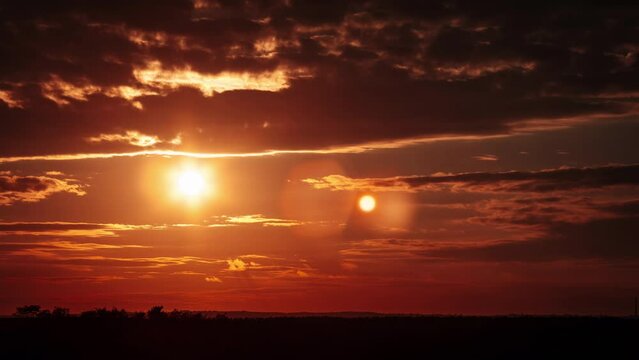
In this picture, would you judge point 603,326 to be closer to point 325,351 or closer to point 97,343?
point 325,351

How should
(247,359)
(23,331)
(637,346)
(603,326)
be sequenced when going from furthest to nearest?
(603,326), (23,331), (637,346), (247,359)

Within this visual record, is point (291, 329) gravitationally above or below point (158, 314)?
below

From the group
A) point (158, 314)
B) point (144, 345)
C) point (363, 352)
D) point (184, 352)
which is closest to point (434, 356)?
point (363, 352)

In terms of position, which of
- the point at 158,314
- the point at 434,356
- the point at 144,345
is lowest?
the point at 434,356

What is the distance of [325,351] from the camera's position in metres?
71.2

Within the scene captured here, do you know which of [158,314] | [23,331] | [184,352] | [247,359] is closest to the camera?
[247,359]

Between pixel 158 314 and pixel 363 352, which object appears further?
pixel 158 314

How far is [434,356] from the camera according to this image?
6769cm

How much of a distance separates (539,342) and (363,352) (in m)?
18.0

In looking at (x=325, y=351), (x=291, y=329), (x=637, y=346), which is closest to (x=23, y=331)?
(x=291, y=329)

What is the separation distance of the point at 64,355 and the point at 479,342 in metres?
33.7

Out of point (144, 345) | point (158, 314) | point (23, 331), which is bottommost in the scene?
point (144, 345)

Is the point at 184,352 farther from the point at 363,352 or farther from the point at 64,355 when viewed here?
the point at 363,352

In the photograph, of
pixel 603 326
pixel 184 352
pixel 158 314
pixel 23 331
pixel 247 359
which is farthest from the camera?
pixel 158 314
